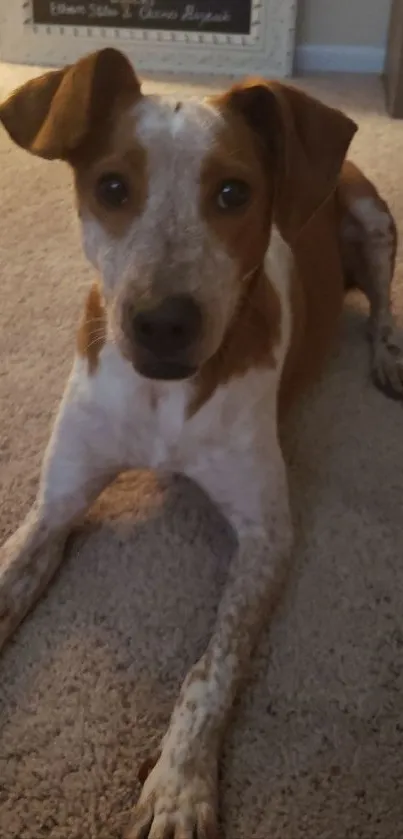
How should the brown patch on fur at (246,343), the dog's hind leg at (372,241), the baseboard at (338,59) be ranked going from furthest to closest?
the baseboard at (338,59), the dog's hind leg at (372,241), the brown patch on fur at (246,343)

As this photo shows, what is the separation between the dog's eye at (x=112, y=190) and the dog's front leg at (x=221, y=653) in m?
0.50

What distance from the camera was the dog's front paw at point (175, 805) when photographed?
133 cm

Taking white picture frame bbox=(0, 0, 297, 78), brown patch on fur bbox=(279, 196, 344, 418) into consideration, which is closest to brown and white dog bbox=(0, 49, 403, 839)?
brown patch on fur bbox=(279, 196, 344, 418)

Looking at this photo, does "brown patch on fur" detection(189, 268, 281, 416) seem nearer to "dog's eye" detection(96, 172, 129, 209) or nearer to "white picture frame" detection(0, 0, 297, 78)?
"dog's eye" detection(96, 172, 129, 209)

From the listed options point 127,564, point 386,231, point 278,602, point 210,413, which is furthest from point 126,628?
point 386,231

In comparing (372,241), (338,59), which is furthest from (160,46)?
(372,241)

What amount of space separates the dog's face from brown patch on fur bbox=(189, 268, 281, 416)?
0.50 feet

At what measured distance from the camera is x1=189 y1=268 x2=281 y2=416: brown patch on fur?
1665 millimetres

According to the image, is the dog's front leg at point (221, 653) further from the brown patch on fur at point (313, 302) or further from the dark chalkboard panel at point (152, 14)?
the dark chalkboard panel at point (152, 14)

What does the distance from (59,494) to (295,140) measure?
2.46ft

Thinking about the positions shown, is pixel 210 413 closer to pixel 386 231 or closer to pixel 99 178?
pixel 99 178

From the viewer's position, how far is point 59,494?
5.79ft

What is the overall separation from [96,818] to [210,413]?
0.68 metres

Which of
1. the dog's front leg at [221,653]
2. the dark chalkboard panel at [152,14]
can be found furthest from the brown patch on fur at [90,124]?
the dark chalkboard panel at [152,14]
